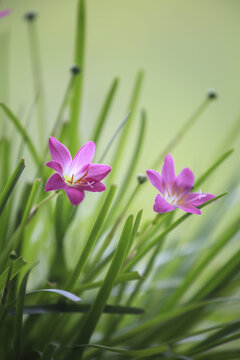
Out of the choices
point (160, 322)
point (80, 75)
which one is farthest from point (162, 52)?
point (160, 322)

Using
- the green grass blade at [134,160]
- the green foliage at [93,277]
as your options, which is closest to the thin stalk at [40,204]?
the green foliage at [93,277]

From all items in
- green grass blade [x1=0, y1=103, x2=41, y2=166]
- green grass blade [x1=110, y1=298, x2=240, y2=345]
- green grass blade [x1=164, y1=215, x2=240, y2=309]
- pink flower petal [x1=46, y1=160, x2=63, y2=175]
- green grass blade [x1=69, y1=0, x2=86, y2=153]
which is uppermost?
green grass blade [x1=69, y1=0, x2=86, y2=153]

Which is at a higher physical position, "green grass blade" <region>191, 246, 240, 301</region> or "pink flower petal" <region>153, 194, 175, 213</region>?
"pink flower petal" <region>153, 194, 175, 213</region>

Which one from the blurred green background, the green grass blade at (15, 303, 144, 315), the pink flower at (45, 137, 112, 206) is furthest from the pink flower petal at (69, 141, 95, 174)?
the blurred green background

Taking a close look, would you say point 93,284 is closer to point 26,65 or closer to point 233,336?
point 233,336

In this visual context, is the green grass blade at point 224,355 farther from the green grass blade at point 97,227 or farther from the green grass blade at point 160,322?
the green grass blade at point 97,227

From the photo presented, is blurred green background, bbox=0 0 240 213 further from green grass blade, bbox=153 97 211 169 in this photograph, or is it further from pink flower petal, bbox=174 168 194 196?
pink flower petal, bbox=174 168 194 196
